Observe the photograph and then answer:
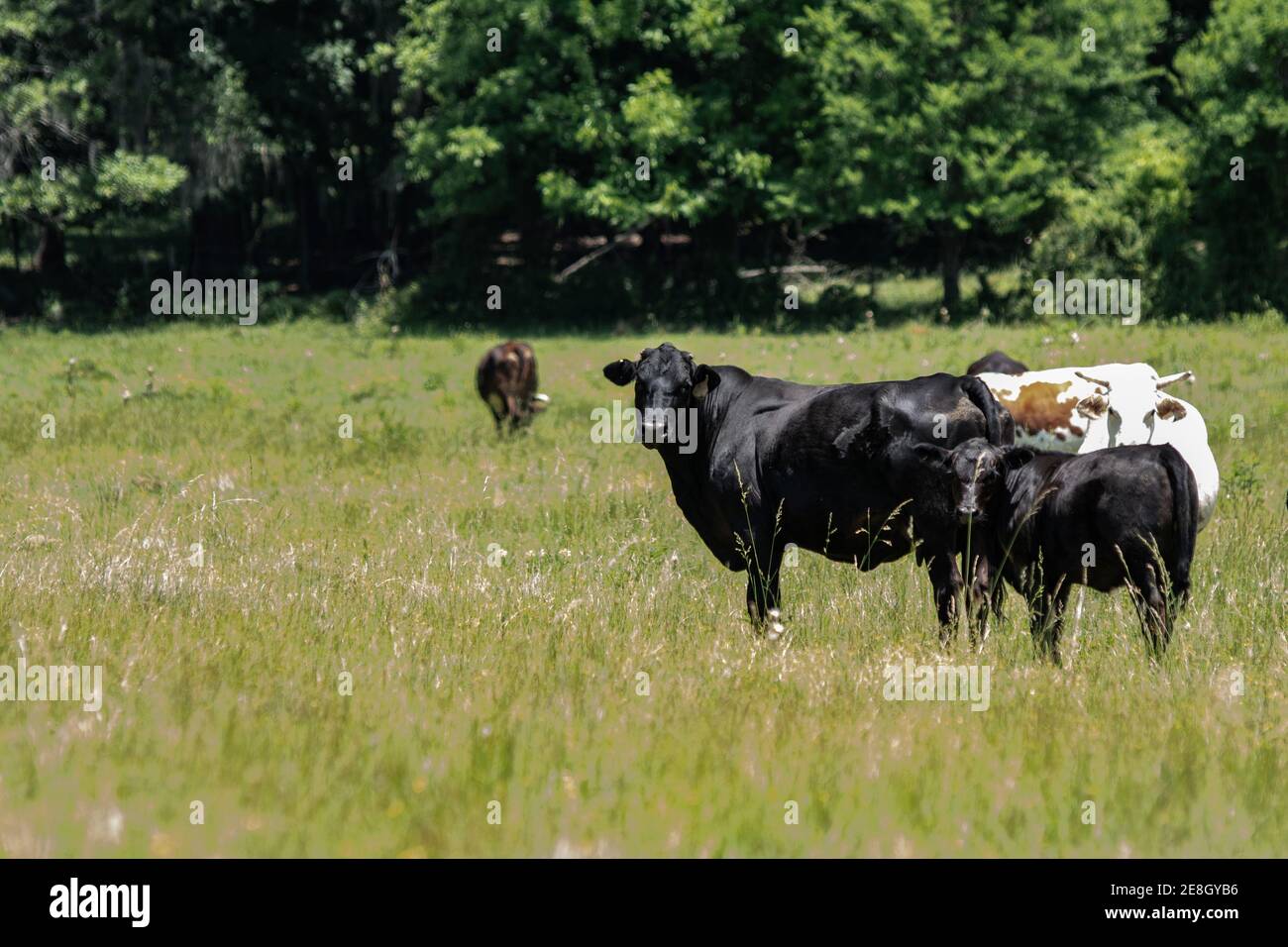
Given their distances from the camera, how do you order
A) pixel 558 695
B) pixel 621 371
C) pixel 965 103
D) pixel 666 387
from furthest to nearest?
pixel 965 103, pixel 621 371, pixel 666 387, pixel 558 695

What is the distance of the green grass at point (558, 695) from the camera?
451 centimetres

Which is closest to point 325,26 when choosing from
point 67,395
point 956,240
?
point 956,240

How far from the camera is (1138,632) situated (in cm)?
756

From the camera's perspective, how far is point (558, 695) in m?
5.79

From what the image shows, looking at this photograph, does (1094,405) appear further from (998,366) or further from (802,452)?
(802,452)

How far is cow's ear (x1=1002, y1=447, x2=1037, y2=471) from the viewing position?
758cm

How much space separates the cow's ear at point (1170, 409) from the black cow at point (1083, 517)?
211 centimetres

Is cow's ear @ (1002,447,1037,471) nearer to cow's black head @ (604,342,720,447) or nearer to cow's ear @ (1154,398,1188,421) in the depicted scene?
cow's black head @ (604,342,720,447)

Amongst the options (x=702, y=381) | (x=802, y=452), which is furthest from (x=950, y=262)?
(x=802, y=452)

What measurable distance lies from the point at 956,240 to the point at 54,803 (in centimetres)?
2975

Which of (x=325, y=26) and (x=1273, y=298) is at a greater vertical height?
(x=325, y=26)

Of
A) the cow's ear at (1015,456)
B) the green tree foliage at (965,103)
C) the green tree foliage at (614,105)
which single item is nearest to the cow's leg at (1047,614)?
the cow's ear at (1015,456)

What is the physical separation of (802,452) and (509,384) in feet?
30.0

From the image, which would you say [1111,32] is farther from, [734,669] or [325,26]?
[734,669]
